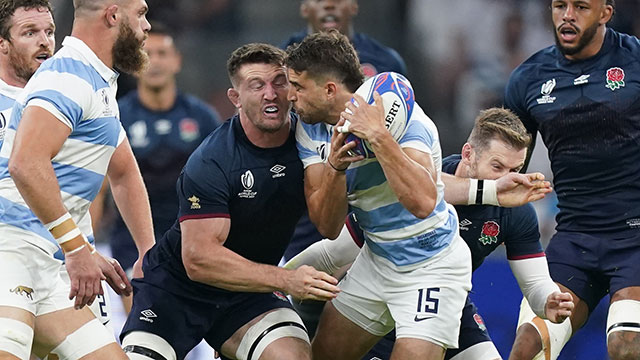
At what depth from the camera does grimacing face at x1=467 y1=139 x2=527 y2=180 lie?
548 centimetres

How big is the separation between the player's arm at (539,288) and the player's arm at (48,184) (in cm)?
232

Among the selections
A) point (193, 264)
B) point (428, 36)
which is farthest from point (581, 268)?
point (428, 36)

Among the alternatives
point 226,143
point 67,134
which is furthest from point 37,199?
point 226,143

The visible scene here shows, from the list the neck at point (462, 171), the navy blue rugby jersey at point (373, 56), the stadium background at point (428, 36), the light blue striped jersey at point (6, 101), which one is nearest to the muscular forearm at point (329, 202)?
the neck at point (462, 171)

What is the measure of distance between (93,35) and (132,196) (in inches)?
40.1

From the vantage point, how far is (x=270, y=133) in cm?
524

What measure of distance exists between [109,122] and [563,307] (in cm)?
247

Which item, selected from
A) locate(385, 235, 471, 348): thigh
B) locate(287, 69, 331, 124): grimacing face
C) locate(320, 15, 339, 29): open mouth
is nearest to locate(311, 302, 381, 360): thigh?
locate(385, 235, 471, 348): thigh

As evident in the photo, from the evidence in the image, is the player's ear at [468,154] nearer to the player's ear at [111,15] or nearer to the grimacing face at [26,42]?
the player's ear at [111,15]

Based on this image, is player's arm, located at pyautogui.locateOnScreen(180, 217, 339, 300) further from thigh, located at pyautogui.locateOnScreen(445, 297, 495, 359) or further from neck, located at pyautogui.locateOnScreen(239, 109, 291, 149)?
thigh, located at pyautogui.locateOnScreen(445, 297, 495, 359)

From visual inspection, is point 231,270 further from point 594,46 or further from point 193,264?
point 594,46

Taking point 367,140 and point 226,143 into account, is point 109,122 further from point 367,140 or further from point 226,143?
point 367,140

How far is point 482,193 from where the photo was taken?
5.23 metres

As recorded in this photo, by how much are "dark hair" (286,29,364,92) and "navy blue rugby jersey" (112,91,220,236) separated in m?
3.30
